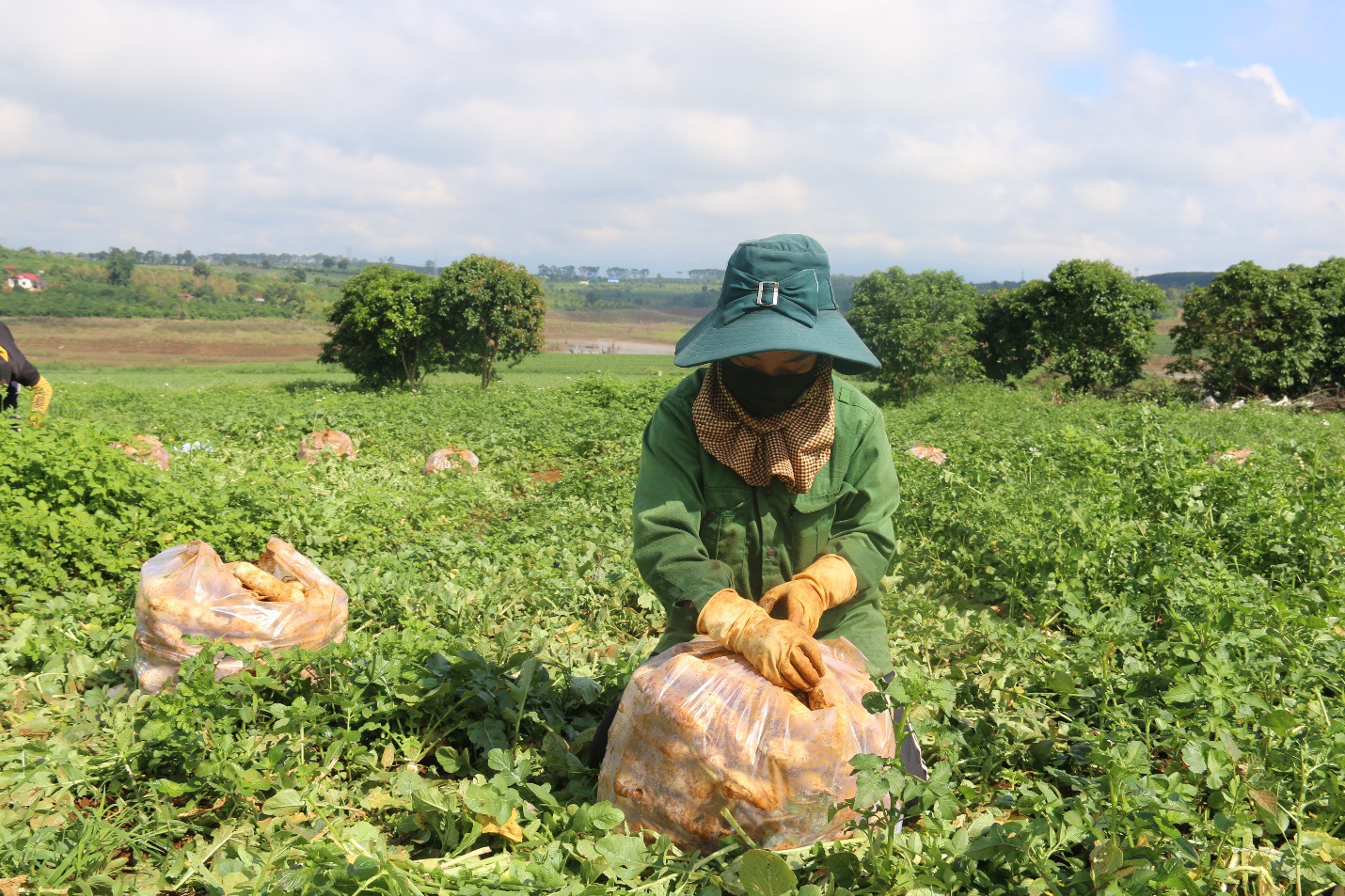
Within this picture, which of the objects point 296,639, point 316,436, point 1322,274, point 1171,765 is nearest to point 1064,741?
point 1171,765

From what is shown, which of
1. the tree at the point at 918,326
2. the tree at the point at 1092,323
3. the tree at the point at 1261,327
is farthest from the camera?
the tree at the point at 918,326

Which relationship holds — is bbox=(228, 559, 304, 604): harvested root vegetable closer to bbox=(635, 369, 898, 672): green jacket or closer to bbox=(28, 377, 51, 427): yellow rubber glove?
bbox=(635, 369, 898, 672): green jacket

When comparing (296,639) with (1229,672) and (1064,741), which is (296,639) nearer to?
(1064,741)

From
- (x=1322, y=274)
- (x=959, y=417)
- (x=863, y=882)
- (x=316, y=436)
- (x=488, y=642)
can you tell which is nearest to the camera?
(x=863, y=882)

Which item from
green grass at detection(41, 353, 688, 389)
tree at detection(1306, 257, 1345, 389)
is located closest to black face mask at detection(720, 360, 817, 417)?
green grass at detection(41, 353, 688, 389)

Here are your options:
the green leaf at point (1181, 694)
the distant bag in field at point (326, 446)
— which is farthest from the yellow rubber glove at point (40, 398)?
the green leaf at point (1181, 694)

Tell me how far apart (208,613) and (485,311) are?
23.6 meters

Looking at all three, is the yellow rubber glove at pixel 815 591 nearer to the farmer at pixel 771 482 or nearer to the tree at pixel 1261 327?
the farmer at pixel 771 482

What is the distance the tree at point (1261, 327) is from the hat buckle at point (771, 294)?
24297 millimetres

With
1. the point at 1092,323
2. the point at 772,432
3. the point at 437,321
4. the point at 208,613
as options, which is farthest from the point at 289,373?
the point at 772,432

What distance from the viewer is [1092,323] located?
25.7 m

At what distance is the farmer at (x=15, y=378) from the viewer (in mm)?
5250

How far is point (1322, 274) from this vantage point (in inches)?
873

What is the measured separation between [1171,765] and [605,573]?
2.56 m
